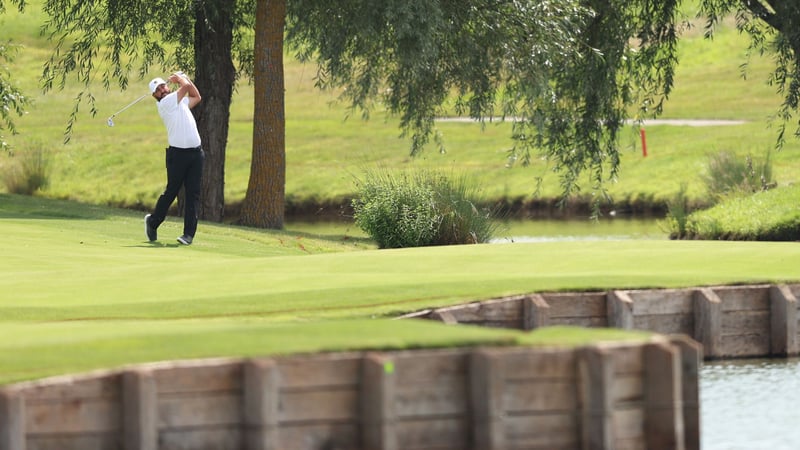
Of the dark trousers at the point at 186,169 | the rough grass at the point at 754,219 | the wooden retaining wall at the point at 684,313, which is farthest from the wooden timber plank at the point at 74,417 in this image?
the rough grass at the point at 754,219

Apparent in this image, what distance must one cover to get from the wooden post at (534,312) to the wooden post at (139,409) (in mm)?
5760

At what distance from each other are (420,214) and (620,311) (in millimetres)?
9895

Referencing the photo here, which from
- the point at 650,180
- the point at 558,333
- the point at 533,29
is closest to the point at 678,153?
the point at 650,180

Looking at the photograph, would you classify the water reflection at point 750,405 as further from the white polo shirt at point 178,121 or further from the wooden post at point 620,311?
the white polo shirt at point 178,121

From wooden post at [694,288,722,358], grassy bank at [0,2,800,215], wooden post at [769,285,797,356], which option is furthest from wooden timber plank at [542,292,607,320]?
grassy bank at [0,2,800,215]

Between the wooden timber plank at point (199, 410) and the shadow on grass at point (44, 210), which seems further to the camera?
the shadow on grass at point (44, 210)

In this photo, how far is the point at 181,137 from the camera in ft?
66.5

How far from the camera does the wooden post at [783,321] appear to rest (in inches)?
616

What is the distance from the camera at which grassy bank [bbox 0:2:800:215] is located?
43.3m

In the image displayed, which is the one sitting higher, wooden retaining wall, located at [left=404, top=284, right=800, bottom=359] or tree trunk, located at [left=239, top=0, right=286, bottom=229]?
tree trunk, located at [left=239, top=0, right=286, bottom=229]

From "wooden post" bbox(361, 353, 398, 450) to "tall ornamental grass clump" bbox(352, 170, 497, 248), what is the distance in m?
14.6

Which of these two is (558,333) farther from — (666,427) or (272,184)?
(272,184)

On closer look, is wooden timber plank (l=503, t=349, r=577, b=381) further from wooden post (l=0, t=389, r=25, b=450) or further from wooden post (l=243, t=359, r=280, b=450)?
wooden post (l=0, t=389, r=25, b=450)

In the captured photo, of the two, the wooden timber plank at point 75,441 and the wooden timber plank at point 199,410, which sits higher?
the wooden timber plank at point 199,410
